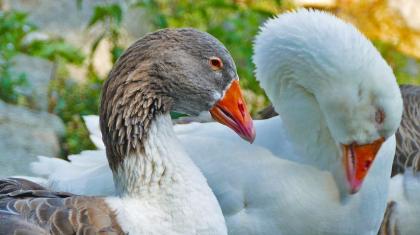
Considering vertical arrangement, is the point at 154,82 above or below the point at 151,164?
above

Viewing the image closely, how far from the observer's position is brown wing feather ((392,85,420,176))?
5.29 m

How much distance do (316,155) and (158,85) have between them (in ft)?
3.30

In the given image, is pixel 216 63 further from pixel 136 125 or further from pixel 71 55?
pixel 71 55

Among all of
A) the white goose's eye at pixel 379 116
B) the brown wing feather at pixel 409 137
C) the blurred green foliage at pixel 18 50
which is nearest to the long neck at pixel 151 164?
the white goose's eye at pixel 379 116

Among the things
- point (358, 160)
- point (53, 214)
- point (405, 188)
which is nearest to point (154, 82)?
point (53, 214)

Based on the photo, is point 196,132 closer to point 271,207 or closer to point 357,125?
point 271,207

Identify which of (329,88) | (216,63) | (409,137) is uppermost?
(216,63)

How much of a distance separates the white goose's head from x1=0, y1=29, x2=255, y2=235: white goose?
45 centimetres

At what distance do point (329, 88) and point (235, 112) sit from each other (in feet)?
1.61

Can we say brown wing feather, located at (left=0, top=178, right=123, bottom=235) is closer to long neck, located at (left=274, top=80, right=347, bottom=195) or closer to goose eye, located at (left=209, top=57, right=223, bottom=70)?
goose eye, located at (left=209, top=57, right=223, bottom=70)

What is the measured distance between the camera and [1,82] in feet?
20.5

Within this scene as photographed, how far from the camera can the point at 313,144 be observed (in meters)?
4.63

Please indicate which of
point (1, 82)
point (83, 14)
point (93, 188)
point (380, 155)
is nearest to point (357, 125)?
point (380, 155)

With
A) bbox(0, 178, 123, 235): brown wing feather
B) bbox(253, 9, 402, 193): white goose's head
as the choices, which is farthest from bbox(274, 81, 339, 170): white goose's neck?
bbox(0, 178, 123, 235): brown wing feather
